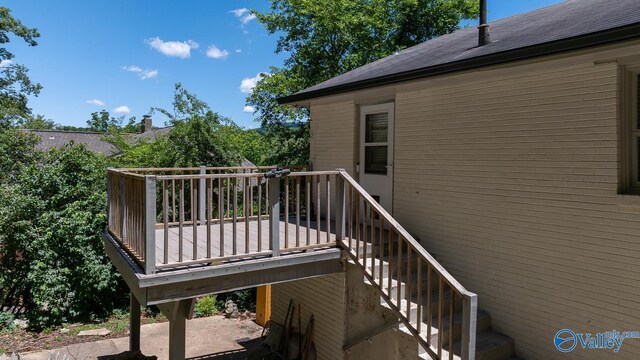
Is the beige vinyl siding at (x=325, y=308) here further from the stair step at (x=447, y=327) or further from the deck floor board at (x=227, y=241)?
the stair step at (x=447, y=327)

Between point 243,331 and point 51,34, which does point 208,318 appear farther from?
point 51,34

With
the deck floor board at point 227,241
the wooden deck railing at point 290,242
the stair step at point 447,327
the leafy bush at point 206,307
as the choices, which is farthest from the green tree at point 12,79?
the stair step at point 447,327

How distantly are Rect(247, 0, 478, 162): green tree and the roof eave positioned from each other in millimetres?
8585

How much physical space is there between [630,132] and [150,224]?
460 cm

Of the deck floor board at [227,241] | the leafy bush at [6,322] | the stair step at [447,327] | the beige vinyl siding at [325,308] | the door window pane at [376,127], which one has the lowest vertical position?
the leafy bush at [6,322]

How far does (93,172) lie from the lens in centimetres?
1025

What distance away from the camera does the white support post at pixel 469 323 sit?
11.0ft

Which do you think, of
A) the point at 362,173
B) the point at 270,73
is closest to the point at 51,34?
the point at 270,73

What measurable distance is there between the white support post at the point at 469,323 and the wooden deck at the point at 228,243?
206 cm

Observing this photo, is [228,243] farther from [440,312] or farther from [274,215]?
[440,312]

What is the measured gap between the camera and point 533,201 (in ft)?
14.7

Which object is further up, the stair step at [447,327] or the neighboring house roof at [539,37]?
the neighboring house roof at [539,37]

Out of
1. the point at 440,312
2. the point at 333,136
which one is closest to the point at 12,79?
the point at 333,136

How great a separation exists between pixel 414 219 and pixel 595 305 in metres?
2.43
